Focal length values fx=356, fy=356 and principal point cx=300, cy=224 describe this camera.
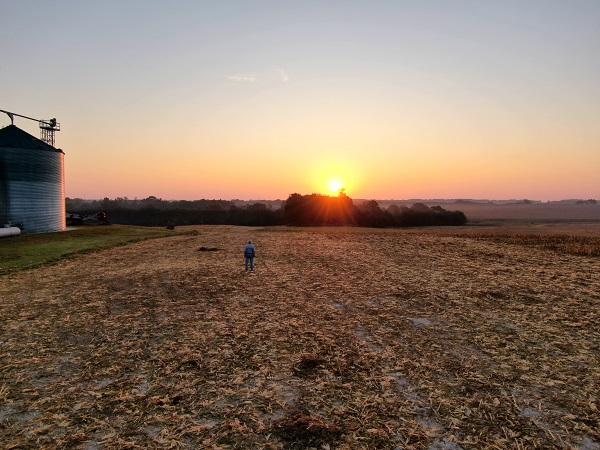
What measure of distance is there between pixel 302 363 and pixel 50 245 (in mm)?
36869

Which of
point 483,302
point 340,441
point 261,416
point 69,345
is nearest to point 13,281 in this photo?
point 69,345

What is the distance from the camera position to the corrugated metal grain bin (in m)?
43.1

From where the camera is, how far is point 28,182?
45.0 metres

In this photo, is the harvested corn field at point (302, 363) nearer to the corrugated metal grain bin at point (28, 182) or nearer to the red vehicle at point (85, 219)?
the corrugated metal grain bin at point (28, 182)

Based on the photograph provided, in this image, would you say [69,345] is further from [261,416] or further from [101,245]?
[101,245]

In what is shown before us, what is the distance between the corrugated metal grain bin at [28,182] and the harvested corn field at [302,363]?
30688mm

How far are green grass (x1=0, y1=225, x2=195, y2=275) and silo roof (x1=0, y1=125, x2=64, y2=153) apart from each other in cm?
1163

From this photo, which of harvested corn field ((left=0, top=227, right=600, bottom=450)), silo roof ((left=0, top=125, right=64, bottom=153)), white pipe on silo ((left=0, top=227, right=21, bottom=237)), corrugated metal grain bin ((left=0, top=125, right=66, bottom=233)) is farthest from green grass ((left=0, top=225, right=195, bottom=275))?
silo roof ((left=0, top=125, right=64, bottom=153))

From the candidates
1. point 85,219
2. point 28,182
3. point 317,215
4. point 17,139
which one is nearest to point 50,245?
point 28,182

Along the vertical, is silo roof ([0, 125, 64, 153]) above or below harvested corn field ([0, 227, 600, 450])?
above

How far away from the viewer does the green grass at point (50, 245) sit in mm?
27547

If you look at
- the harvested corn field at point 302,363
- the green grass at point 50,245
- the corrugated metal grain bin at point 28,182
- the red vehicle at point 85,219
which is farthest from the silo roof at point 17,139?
the harvested corn field at point 302,363

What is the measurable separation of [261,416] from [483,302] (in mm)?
12551

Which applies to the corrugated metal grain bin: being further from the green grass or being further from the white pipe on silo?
the green grass
